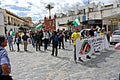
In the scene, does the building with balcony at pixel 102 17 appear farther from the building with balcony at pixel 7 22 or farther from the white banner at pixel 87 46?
the building with balcony at pixel 7 22

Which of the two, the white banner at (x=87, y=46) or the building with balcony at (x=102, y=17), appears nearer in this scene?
the white banner at (x=87, y=46)

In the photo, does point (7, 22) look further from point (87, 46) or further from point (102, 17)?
point (87, 46)

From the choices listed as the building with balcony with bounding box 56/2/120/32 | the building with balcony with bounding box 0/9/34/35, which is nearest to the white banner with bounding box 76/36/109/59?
the building with balcony with bounding box 56/2/120/32

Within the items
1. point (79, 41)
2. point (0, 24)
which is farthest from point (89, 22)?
→ point (79, 41)

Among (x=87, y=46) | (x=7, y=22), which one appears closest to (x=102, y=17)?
(x=87, y=46)

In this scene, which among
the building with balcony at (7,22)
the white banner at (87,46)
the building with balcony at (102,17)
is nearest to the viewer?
the white banner at (87,46)

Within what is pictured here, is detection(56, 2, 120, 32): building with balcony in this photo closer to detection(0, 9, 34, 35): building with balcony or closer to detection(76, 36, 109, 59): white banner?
detection(76, 36, 109, 59): white banner

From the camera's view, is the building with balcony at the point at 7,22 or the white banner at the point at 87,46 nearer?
the white banner at the point at 87,46

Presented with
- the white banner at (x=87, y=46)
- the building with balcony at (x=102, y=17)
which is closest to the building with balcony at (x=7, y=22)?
the building with balcony at (x=102, y=17)

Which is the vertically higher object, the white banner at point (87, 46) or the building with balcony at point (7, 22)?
the building with balcony at point (7, 22)

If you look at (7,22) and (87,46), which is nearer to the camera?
(87,46)

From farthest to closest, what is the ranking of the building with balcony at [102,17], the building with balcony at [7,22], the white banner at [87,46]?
1. the building with balcony at [7,22]
2. the building with balcony at [102,17]
3. the white banner at [87,46]

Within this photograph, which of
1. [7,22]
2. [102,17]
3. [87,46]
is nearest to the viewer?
[87,46]

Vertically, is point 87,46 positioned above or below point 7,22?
below
